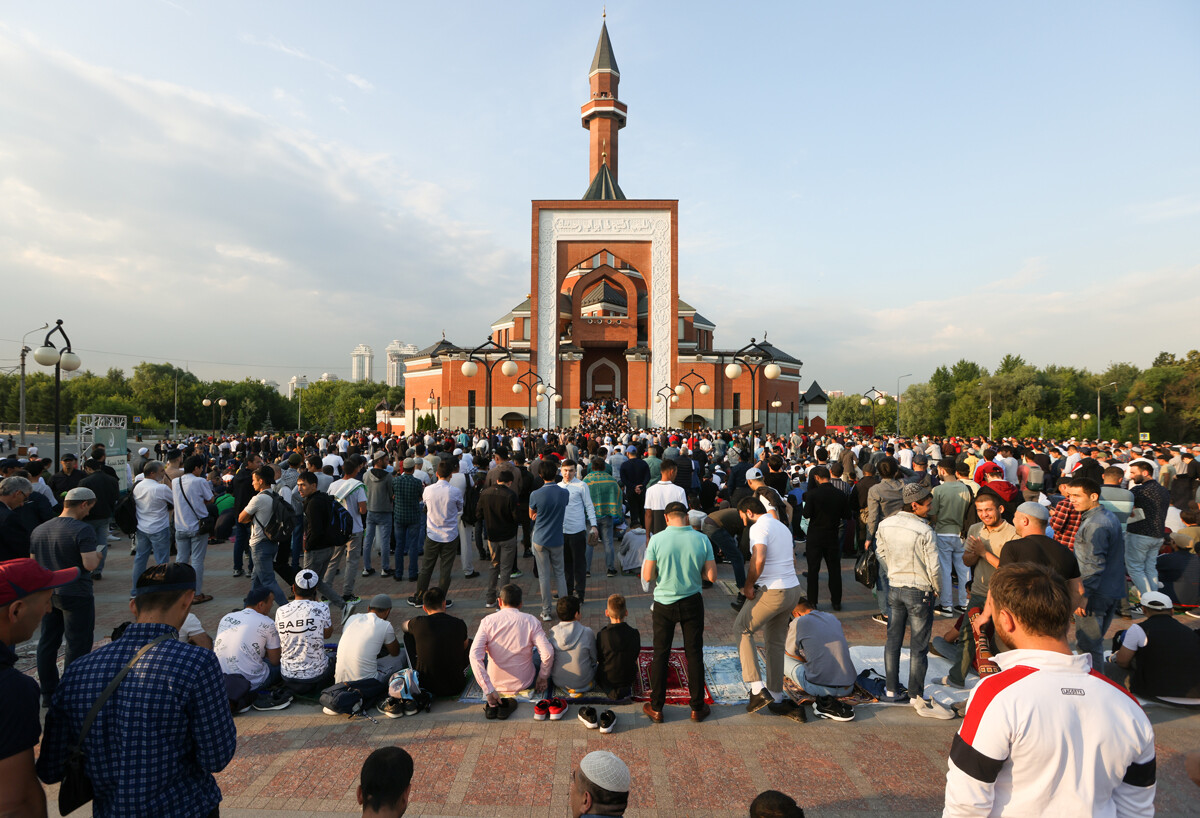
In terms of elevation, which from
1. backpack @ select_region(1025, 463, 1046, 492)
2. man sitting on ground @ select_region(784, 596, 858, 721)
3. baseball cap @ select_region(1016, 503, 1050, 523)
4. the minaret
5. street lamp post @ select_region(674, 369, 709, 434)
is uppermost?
the minaret

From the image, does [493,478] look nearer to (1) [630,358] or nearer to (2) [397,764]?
(2) [397,764]

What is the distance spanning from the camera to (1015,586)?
2008 mm

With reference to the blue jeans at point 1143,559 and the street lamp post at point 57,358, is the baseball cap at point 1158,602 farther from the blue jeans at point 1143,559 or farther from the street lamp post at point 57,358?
the street lamp post at point 57,358

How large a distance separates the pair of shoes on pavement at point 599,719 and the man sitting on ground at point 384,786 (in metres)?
2.61

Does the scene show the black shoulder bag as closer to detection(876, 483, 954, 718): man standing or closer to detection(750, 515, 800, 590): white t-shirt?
detection(750, 515, 800, 590): white t-shirt

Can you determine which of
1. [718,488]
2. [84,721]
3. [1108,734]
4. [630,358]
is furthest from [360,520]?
[630,358]

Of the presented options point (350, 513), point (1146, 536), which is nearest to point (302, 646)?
point (350, 513)

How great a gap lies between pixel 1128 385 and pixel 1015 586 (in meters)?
67.8

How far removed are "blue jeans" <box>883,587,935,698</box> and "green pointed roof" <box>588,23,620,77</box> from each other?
51.3 m

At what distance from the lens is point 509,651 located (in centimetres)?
493

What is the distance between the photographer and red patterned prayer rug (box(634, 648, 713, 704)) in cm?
511

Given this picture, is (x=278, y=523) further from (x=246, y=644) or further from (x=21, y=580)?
(x=21, y=580)

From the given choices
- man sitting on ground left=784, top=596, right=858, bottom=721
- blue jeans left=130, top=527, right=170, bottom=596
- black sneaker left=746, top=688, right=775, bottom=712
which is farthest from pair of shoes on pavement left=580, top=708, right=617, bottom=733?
blue jeans left=130, top=527, right=170, bottom=596

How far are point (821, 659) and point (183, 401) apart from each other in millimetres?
82682
